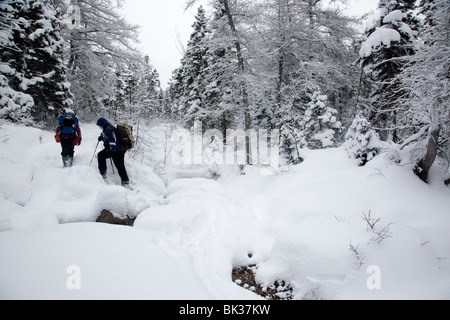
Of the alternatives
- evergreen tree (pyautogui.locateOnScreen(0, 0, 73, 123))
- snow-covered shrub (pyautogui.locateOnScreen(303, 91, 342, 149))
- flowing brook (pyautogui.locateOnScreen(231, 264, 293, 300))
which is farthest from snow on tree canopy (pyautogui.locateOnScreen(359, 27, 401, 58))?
evergreen tree (pyautogui.locateOnScreen(0, 0, 73, 123))

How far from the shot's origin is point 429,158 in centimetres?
605

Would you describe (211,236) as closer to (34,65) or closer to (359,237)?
(359,237)

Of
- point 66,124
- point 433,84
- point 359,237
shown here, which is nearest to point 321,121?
point 433,84

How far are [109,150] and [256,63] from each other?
10.1 m

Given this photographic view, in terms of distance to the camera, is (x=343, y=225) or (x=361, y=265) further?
(x=343, y=225)

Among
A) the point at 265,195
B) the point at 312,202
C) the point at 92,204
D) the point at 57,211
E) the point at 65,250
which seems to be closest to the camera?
the point at 65,250

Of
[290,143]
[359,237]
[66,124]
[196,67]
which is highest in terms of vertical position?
[196,67]

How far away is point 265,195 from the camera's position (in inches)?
327

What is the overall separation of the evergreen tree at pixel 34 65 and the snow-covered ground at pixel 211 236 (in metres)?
2.92

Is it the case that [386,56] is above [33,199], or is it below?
above

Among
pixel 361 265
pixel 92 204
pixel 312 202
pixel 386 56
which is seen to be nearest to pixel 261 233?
pixel 312 202

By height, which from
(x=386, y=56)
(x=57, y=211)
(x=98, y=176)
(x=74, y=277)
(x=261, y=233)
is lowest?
(x=261, y=233)
